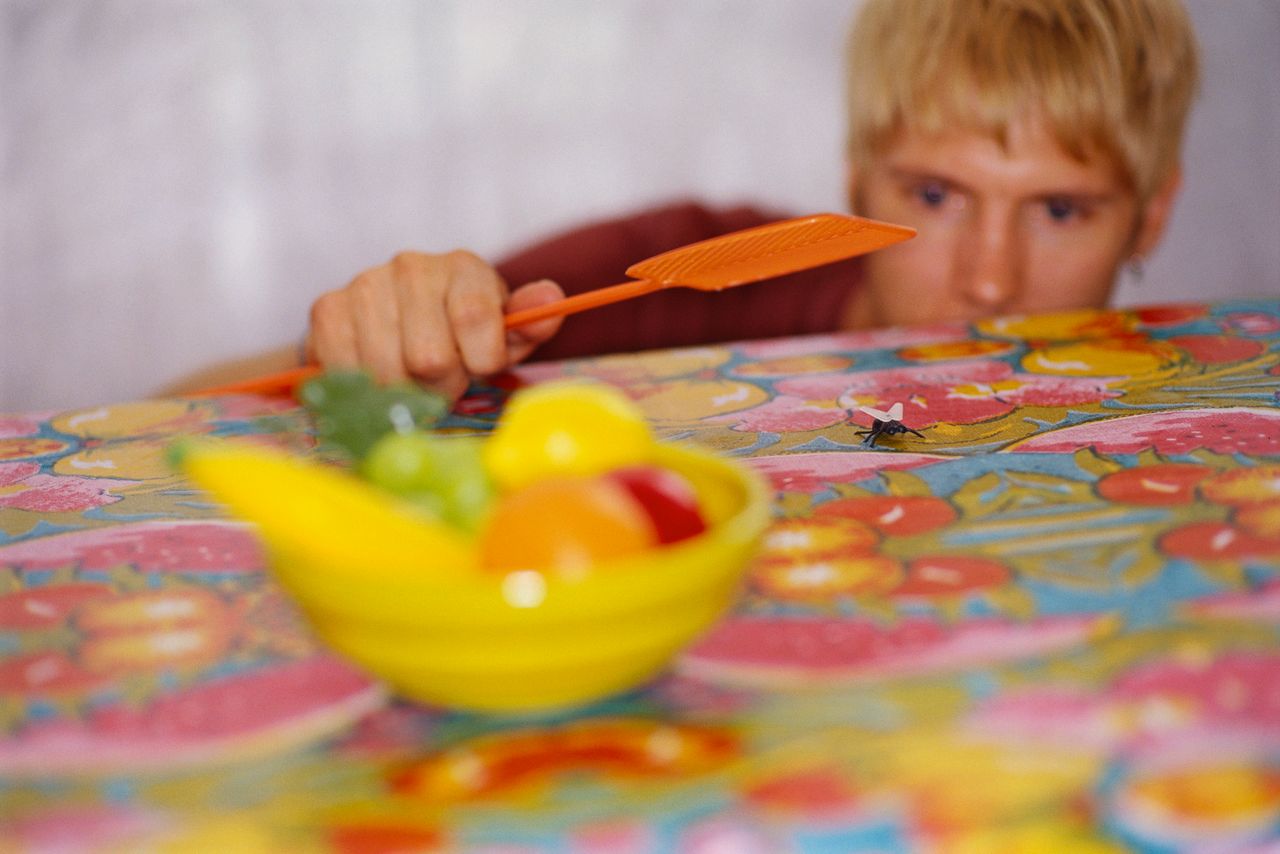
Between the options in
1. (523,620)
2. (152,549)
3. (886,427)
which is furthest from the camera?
(886,427)

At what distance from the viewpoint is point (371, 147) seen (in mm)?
2041

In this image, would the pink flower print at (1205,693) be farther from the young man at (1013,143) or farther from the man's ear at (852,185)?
the man's ear at (852,185)

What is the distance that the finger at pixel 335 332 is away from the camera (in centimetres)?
88

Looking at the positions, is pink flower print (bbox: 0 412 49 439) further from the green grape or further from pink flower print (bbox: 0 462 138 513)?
the green grape

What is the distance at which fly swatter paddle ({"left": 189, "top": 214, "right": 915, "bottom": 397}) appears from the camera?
639mm

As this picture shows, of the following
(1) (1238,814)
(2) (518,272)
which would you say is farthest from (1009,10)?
(1) (1238,814)

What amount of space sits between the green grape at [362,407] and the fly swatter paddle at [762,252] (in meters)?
0.29

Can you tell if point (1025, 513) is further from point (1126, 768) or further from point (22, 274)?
point (22, 274)

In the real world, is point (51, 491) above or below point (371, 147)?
below

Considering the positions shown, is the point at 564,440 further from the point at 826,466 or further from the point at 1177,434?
the point at 1177,434

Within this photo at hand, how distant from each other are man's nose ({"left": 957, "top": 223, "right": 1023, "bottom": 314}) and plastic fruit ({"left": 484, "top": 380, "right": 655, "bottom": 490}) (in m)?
0.77

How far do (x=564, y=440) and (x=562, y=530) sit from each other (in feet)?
0.26

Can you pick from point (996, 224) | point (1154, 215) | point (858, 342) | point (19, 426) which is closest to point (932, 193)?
point (996, 224)

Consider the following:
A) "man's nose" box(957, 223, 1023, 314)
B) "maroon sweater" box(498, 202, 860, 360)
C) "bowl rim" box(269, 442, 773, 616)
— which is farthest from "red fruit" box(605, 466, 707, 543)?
"maroon sweater" box(498, 202, 860, 360)
